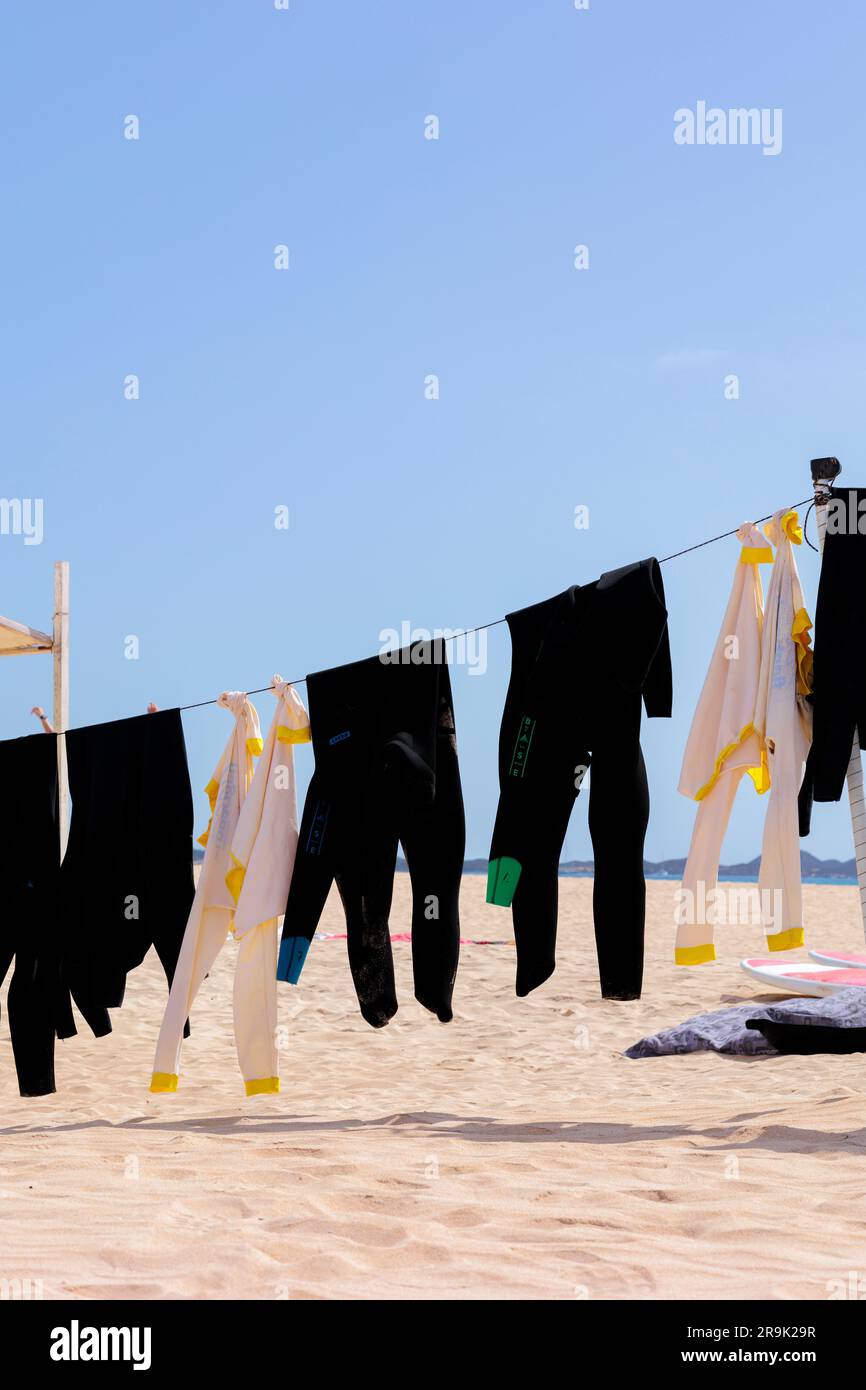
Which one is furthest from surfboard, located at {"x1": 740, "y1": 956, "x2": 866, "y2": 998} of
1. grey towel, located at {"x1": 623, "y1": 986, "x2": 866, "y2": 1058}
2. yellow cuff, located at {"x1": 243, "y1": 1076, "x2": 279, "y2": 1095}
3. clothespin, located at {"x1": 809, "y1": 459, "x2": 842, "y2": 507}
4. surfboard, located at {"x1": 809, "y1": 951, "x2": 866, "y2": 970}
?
clothespin, located at {"x1": 809, "y1": 459, "x2": 842, "y2": 507}

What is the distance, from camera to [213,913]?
613 centimetres

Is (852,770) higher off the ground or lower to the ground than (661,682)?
lower

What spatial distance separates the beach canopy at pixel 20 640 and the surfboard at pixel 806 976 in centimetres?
587

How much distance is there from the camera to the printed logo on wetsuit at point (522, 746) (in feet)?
17.9

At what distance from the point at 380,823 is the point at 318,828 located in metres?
0.30

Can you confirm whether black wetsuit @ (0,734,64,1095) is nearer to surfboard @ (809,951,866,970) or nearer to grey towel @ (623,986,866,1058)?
grey towel @ (623,986,866,1058)

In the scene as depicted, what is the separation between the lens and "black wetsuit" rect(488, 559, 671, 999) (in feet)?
17.5

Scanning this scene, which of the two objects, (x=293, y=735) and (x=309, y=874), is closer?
(x=309, y=874)

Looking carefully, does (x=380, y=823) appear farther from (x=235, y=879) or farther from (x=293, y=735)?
(x=235, y=879)

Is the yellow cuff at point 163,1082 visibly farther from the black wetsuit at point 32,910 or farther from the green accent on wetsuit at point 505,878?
the green accent on wetsuit at point 505,878

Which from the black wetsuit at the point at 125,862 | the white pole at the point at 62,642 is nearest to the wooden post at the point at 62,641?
the white pole at the point at 62,642

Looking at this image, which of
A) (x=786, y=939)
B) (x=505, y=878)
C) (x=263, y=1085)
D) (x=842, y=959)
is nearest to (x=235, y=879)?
(x=263, y=1085)

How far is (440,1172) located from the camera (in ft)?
15.4

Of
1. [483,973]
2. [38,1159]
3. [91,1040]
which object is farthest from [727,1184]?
[483,973]
